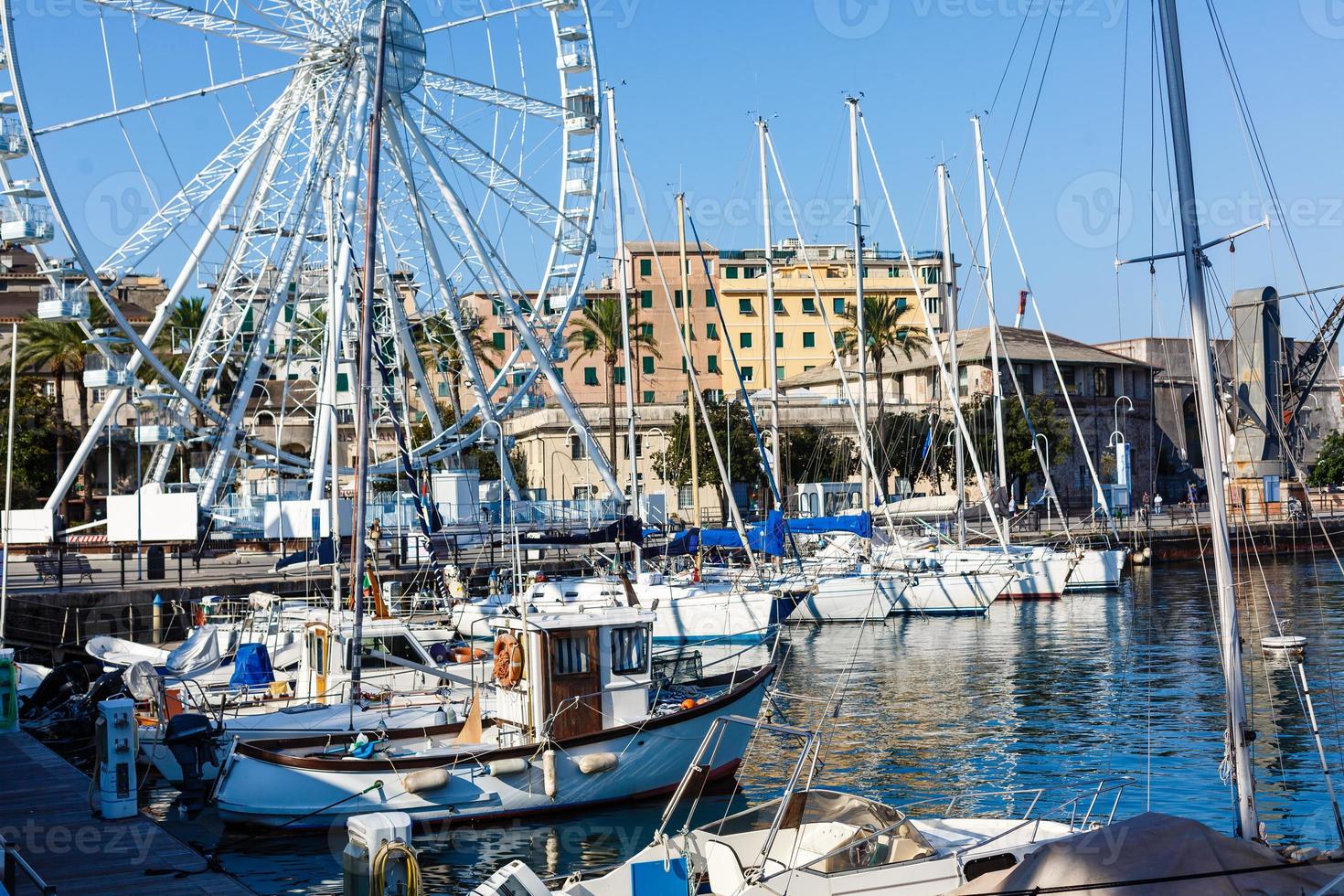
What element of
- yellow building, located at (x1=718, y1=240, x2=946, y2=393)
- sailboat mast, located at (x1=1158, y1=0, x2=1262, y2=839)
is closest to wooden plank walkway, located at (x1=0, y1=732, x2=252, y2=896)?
sailboat mast, located at (x1=1158, y1=0, x2=1262, y2=839)

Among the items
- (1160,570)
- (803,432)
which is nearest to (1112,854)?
(1160,570)

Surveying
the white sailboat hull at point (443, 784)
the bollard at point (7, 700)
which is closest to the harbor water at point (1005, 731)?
the white sailboat hull at point (443, 784)

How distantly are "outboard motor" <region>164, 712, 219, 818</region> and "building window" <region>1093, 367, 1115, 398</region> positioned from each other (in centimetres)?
7857

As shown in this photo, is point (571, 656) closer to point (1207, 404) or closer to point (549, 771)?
point (549, 771)

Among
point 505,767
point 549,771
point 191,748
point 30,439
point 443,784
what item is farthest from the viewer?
point 30,439

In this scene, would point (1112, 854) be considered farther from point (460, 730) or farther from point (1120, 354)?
point (1120, 354)

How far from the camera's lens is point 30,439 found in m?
70.0

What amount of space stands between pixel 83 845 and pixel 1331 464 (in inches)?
3557

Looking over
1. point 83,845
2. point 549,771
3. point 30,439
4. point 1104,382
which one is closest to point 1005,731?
point 549,771

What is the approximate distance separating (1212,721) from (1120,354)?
7761 centimetres

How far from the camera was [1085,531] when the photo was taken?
69188mm

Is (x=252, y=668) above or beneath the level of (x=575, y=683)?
beneath

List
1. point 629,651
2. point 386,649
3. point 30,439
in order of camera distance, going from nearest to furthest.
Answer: point 629,651 → point 386,649 → point 30,439

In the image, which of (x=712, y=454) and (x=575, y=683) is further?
(x=712, y=454)
